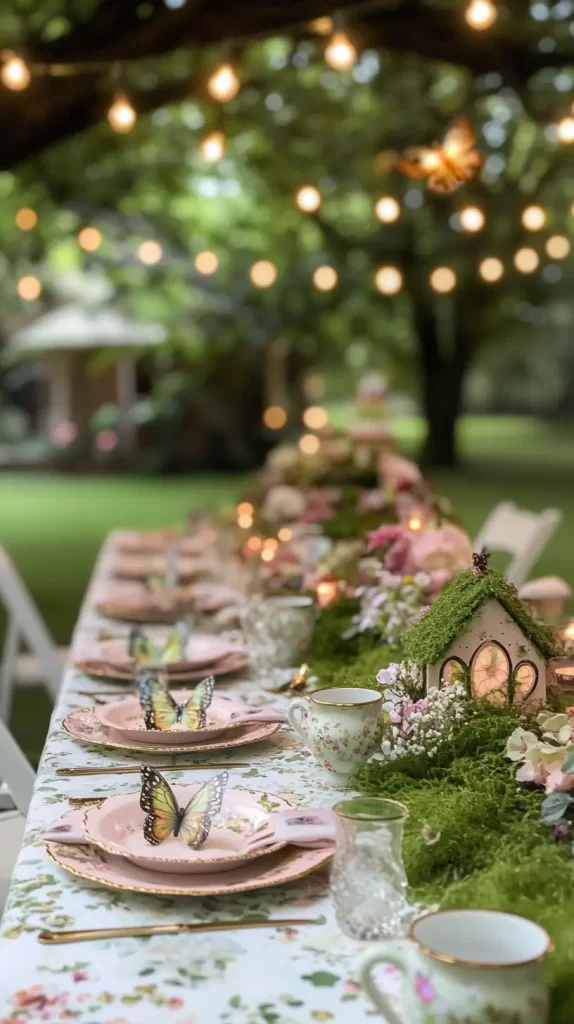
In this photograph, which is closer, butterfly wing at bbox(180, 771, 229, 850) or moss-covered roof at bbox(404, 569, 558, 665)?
butterfly wing at bbox(180, 771, 229, 850)

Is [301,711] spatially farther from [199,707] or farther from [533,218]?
[533,218]

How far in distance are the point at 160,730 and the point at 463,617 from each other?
471 millimetres

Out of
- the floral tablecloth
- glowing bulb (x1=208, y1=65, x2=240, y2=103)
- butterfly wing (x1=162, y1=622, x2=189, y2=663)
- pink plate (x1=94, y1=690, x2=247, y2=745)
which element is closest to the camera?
the floral tablecloth

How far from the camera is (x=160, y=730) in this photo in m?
1.82

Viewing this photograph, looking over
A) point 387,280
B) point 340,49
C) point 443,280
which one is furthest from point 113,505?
point 340,49

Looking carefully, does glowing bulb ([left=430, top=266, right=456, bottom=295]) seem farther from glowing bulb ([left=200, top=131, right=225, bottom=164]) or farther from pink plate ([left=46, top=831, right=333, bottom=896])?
pink plate ([left=46, top=831, right=333, bottom=896])

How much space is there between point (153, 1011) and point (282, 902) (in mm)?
237

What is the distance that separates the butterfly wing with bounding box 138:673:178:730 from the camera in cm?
184

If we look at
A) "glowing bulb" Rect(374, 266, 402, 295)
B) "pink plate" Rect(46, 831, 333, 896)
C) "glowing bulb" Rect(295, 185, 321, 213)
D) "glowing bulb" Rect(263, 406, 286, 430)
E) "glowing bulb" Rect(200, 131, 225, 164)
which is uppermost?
"glowing bulb" Rect(200, 131, 225, 164)

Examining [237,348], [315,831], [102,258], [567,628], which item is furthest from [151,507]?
[315,831]

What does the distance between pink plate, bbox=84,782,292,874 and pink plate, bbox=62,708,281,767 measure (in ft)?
0.70

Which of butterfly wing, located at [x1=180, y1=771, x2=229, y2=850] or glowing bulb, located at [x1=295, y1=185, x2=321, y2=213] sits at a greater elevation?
glowing bulb, located at [x1=295, y1=185, x2=321, y2=213]

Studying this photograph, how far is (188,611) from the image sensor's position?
290cm

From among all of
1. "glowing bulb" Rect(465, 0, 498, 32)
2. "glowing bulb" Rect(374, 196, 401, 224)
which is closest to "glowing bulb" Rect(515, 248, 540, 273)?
"glowing bulb" Rect(374, 196, 401, 224)
